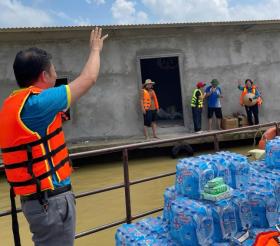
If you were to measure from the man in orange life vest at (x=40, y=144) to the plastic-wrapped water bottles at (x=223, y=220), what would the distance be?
4.20ft

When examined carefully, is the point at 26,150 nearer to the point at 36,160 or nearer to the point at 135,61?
the point at 36,160

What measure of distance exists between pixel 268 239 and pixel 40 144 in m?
1.80

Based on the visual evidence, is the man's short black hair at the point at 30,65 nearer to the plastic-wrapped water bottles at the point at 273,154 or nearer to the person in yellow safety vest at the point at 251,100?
the plastic-wrapped water bottles at the point at 273,154

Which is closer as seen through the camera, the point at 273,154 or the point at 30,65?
the point at 30,65

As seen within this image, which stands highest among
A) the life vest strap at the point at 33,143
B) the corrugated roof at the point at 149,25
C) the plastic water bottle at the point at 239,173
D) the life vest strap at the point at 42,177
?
the corrugated roof at the point at 149,25

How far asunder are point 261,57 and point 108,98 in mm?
4855

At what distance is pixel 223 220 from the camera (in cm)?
315

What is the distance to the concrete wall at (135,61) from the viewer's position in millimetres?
10828

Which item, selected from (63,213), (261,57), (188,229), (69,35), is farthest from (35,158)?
(261,57)

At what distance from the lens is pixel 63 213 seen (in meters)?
2.20

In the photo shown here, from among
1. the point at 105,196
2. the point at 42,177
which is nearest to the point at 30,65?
the point at 42,177

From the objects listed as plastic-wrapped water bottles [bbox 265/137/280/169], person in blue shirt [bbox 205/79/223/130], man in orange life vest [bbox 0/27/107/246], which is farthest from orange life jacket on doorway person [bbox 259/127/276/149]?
person in blue shirt [bbox 205/79/223/130]

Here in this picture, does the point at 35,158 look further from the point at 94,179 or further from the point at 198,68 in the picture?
the point at 198,68

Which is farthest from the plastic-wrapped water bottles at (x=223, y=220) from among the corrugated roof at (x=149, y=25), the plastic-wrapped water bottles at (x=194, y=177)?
the corrugated roof at (x=149, y=25)
